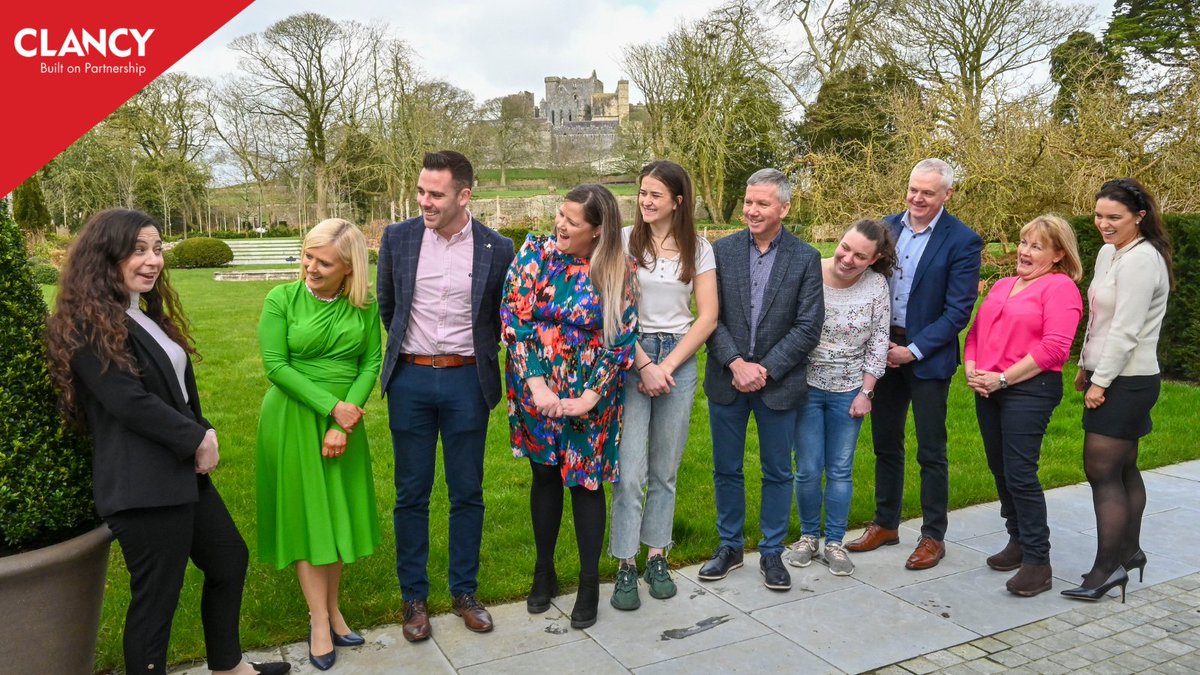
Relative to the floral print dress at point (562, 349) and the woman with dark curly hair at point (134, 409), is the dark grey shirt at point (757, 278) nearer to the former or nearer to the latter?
the floral print dress at point (562, 349)

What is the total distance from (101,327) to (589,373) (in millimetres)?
1785

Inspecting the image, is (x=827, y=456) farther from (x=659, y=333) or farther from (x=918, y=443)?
(x=659, y=333)

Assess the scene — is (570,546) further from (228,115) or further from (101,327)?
(228,115)

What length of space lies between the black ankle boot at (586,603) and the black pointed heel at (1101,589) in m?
2.32

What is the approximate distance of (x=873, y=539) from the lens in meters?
4.66

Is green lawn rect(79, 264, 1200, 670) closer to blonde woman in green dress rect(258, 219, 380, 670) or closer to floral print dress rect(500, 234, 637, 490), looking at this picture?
blonde woman in green dress rect(258, 219, 380, 670)

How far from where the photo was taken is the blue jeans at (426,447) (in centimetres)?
356

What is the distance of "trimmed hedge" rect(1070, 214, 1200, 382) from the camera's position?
8.71 metres

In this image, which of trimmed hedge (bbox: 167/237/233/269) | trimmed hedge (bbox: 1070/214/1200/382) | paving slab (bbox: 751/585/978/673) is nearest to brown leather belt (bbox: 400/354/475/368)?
paving slab (bbox: 751/585/978/673)

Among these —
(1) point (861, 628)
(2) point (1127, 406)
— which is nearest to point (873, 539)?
(1) point (861, 628)

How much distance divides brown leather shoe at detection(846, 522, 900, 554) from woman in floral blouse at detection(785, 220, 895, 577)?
31 centimetres

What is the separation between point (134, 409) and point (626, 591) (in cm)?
224

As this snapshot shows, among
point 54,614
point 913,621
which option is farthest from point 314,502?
point 913,621

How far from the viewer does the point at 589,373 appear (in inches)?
139
